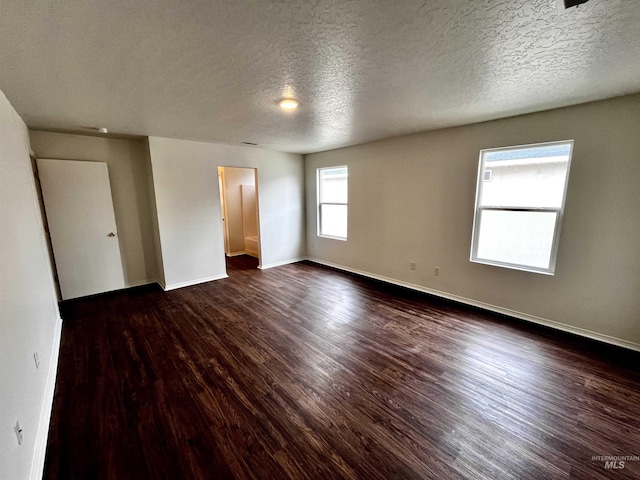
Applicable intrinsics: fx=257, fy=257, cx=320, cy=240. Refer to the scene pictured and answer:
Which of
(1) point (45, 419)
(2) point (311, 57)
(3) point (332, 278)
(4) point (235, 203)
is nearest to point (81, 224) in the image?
(1) point (45, 419)

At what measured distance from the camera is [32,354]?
177 centimetres

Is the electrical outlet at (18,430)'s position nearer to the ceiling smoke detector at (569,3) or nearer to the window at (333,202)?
the ceiling smoke detector at (569,3)

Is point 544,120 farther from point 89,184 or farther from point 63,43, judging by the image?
point 89,184

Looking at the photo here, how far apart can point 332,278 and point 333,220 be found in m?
1.35

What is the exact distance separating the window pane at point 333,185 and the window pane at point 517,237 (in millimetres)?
2528

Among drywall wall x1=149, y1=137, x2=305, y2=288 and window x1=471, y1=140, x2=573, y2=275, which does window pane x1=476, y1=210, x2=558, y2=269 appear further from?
drywall wall x1=149, y1=137, x2=305, y2=288

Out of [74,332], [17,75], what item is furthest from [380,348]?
[17,75]

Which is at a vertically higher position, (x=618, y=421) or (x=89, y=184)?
(x=89, y=184)

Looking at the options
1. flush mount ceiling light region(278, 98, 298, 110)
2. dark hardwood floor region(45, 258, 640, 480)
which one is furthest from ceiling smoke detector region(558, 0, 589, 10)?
dark hardwood floor region(45, 258, 640, 480)

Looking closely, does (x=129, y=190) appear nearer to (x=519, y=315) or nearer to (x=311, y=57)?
(x=311, y=57)

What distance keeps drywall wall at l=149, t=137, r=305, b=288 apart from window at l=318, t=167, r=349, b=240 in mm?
732

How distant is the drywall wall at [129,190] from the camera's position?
3812 mm

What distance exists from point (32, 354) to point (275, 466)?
1.83 meters

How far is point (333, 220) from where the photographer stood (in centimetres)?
552
